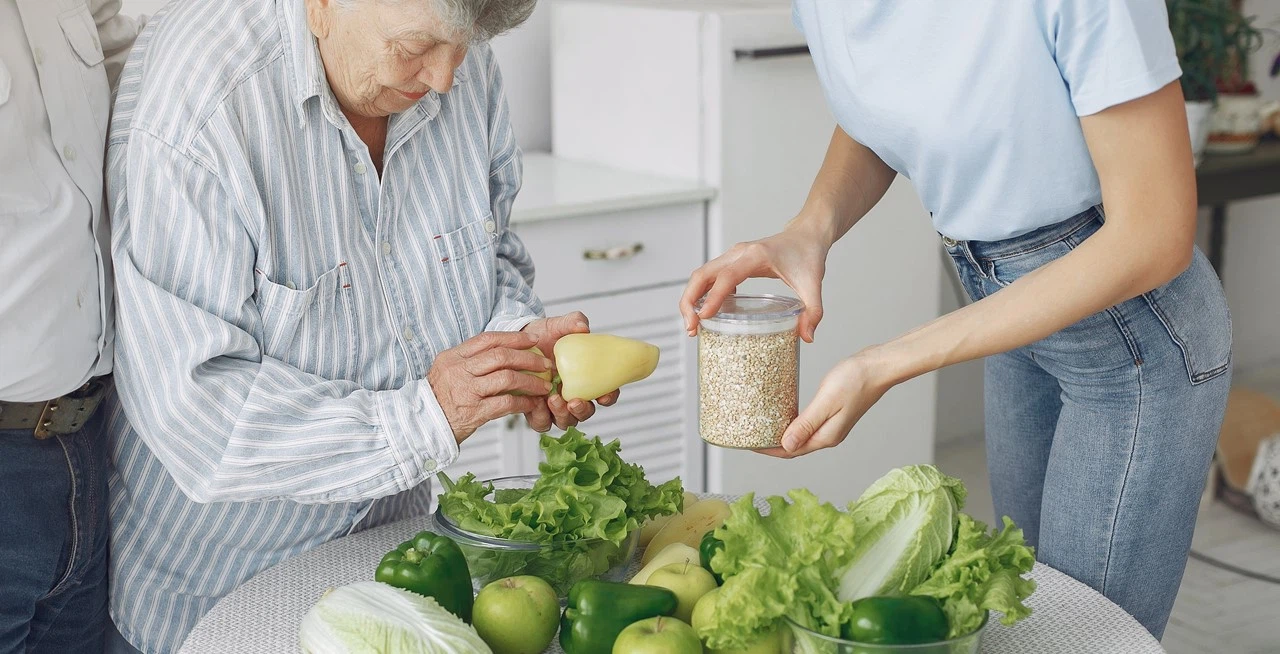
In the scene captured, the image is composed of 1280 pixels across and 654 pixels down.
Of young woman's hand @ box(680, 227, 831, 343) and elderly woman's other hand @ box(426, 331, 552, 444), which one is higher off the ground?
young woman's hand @ box(680, 227, 831, 343)

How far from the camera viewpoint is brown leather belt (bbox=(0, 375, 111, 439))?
1.26 metres

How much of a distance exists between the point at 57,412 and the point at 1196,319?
1.21m

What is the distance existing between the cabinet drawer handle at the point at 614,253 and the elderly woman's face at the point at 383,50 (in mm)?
1156

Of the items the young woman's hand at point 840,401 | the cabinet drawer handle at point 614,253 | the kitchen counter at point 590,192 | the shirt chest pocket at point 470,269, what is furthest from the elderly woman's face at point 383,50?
the cabinet drawer handle at point 614,253

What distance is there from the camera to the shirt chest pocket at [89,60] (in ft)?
4.25

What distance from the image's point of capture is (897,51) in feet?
4.25

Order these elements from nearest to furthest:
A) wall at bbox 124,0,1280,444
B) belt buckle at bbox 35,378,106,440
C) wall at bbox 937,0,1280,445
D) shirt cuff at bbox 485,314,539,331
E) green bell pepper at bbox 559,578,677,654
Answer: green bell pepper at bbox 559,578,677,654
belt buckle at bbox 35,378,106,440
shirt cuff at bbox 485,314,539,331
wall at bbox 124,0,1280,444
wall at bbox 937,0,1280,445

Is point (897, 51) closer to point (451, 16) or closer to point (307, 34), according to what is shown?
point (451, 16)

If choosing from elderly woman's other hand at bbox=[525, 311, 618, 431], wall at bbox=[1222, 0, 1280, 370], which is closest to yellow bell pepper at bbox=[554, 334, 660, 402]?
elderly woman's other hand at bbox=[525, 311, 618, 431]

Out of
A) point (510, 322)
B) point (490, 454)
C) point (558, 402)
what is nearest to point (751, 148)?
point (490, 454)

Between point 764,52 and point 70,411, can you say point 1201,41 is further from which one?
point 70,411

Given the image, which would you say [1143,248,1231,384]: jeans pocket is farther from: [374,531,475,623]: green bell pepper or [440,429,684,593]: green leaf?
[374,531,475,623]: green bell pepper

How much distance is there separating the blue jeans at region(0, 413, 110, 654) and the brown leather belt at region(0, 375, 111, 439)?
11 millimetres

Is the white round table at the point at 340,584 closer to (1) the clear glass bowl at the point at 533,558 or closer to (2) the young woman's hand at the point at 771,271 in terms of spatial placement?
(1) the clear glass bowl at the point at 533,558
